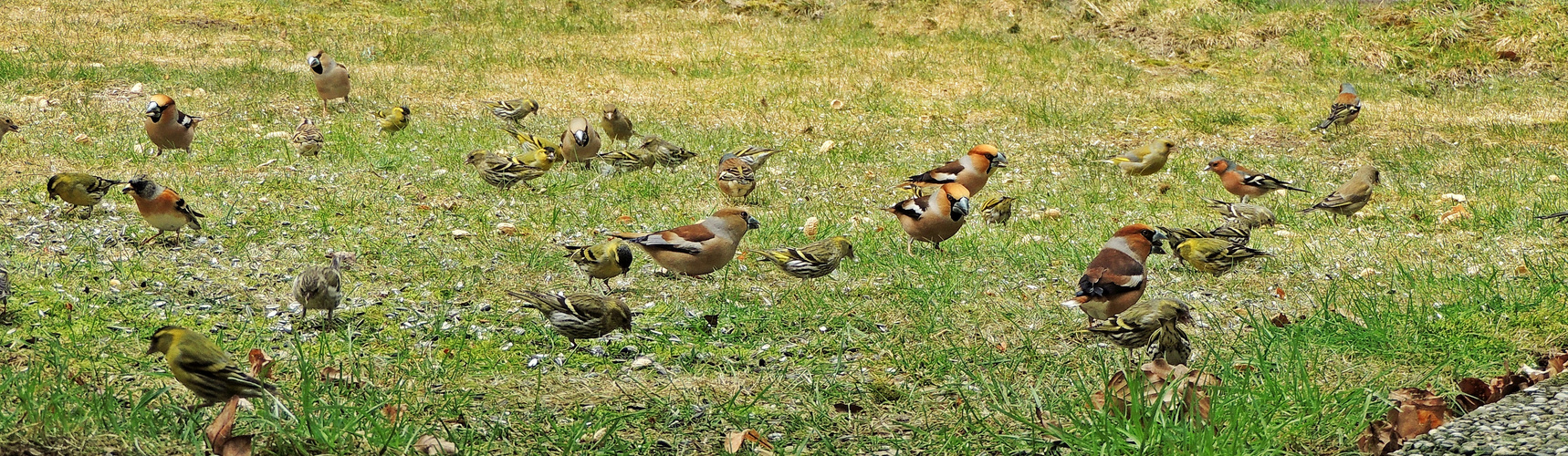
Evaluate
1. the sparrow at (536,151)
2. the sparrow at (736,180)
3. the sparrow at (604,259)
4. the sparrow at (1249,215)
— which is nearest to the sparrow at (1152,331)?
the sparrow at (604,259)

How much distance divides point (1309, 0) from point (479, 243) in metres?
15.1

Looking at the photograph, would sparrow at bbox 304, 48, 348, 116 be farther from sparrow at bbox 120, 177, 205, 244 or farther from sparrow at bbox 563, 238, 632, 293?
sparrow at bbox 563, 238, 632, 293

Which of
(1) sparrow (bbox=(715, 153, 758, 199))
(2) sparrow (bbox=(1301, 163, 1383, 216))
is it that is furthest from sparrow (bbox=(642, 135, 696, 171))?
(2) sparrow (bbox=(1301, 163, 1383, 216))

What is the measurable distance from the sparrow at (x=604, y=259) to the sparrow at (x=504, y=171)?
103 inches

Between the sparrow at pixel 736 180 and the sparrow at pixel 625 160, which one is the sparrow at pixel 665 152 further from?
the sparrow at pixel 736 180

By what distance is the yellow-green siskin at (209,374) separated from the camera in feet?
13.3

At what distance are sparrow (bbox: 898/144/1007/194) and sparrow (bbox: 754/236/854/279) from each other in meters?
2.67

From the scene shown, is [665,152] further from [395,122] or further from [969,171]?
[395,122]

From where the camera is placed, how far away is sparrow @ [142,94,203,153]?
30.3 feet

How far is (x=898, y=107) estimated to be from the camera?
13.8 meters

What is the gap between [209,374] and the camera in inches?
160

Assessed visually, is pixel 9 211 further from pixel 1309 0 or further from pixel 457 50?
pixel 1309 0

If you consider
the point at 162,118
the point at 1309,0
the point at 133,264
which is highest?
the point at 133,264

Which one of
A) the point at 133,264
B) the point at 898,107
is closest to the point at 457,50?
the point at 898,107
